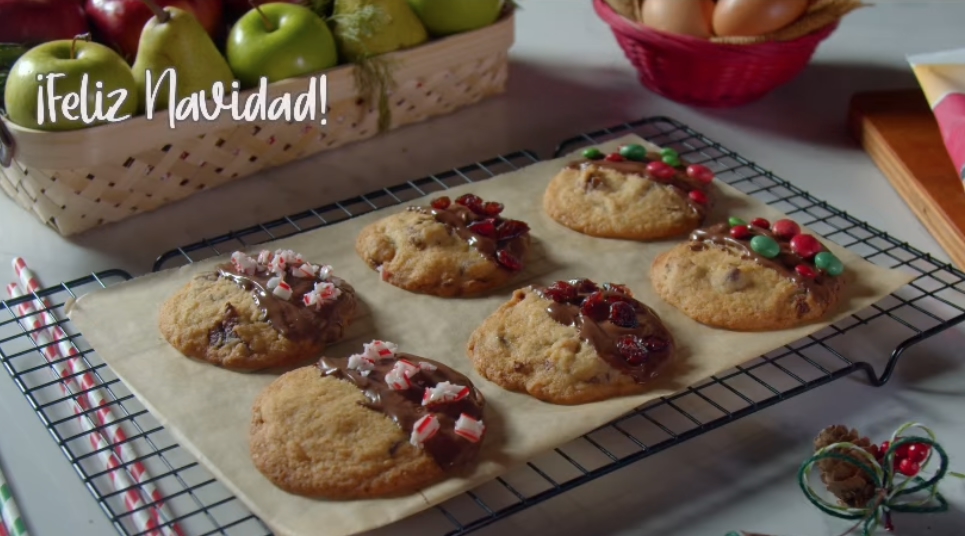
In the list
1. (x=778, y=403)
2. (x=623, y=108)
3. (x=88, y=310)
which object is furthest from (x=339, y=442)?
(x=623, y=108)

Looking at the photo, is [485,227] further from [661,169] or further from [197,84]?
[197,84]

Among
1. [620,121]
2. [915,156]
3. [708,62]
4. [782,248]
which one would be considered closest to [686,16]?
[708,62]

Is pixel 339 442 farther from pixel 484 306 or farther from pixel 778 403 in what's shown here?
pixel 778 403

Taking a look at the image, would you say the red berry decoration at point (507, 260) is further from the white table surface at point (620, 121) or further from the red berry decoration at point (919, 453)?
the red berry decoration at point (919, 453)

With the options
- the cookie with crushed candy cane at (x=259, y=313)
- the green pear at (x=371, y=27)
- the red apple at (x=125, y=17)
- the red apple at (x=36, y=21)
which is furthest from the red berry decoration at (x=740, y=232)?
the red apple at (x=36, y=21)

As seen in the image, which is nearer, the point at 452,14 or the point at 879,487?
the point at 879,487

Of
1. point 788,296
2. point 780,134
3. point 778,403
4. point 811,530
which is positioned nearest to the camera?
point 811,530
